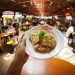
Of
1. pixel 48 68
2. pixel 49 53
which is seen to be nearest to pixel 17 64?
pixel 49 53

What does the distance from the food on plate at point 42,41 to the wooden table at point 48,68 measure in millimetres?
388

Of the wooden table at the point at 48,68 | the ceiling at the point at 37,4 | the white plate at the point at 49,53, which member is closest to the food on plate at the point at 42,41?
the white plate at the point at 49,53

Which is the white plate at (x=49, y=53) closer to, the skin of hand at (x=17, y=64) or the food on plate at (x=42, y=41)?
the food on plate at (x=42, y=41)

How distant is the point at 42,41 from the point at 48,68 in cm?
49

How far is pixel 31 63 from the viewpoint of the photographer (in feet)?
5.98

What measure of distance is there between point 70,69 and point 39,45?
2.00ft

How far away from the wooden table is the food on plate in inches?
15.3

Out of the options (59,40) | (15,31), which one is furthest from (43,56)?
(15,31)

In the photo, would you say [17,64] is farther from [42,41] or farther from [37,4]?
[37,4]

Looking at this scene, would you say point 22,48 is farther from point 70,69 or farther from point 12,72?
point 70,69

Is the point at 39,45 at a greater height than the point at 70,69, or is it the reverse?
the point at 39,45

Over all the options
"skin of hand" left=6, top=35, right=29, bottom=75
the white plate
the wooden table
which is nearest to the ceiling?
the wooden table

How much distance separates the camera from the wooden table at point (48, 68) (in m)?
1.59

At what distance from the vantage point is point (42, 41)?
4.52 ft
